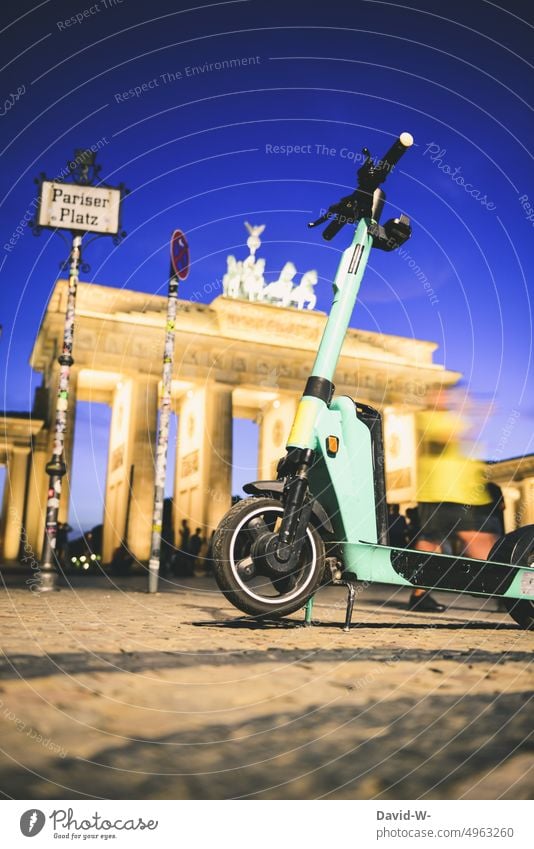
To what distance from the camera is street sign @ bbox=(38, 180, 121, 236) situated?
1063cm

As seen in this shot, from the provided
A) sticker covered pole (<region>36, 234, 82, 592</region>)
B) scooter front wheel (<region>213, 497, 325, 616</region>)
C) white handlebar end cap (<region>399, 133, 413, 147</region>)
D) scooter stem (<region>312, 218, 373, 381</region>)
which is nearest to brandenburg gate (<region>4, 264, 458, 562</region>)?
sticker covered pole (<region>36, 234, 82, 592</region>)

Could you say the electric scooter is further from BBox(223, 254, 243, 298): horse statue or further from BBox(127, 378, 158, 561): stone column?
BBox(223, 254, 243, 298): horse statue

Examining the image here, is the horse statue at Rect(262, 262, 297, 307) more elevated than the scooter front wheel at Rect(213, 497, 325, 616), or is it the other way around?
the horse statue at Rect(262, 262, 297, 307)

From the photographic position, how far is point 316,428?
487 cm

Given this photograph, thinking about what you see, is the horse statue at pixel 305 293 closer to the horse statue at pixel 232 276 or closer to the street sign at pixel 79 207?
the horse statue at pixel 232 276

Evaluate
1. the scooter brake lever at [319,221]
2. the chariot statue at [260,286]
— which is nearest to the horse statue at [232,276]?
the chariot statue at [260,286]

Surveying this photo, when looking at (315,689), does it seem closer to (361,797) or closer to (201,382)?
(361,797)

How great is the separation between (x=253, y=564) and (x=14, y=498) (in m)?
37.2

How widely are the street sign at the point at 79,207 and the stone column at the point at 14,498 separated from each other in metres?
27.2

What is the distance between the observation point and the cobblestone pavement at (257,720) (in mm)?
1608

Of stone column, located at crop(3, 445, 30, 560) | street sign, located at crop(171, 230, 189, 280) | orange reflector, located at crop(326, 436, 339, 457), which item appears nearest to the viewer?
orange reflector, located at crop(326, 436, 339, 457)

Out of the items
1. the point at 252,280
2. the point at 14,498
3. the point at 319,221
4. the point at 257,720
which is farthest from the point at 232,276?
the point at 257,720

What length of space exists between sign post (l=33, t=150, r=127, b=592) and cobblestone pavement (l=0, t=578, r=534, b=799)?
681cm
